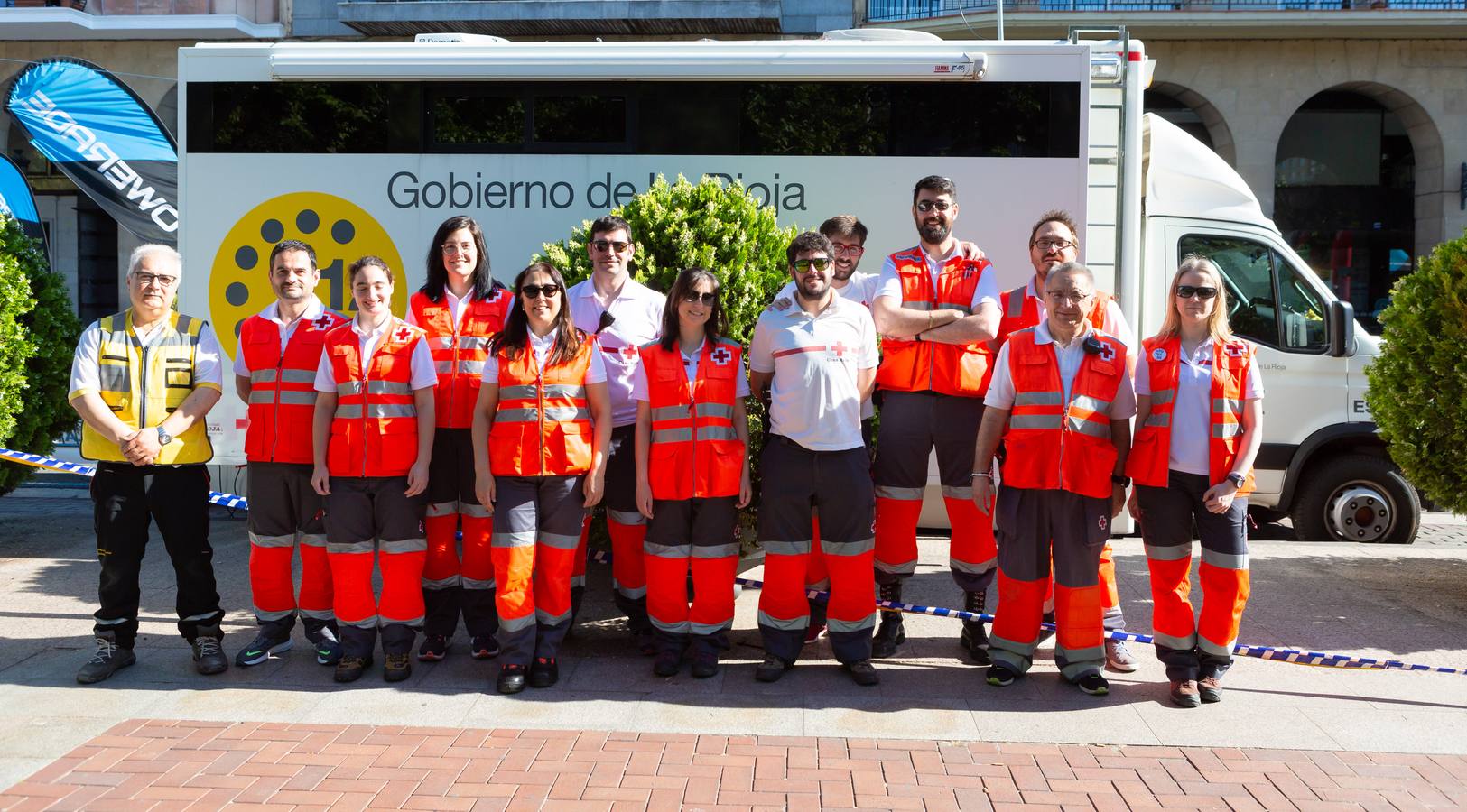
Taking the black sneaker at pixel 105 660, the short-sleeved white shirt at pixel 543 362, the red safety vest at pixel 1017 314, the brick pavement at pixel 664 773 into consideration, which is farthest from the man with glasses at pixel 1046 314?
the black sneaker at pixel 105 660

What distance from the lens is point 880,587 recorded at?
5508 millimetres

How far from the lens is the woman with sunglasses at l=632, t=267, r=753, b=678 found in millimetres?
4965

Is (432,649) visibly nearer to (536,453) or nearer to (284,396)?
(536,453)

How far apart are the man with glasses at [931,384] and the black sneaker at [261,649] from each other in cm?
282

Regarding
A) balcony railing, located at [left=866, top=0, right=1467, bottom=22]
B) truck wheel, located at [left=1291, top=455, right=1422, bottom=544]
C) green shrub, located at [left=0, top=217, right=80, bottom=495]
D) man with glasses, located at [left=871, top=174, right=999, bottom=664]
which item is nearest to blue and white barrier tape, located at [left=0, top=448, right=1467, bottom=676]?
man with glasses, located at [left=871, top=174, right=999, bottom=664]

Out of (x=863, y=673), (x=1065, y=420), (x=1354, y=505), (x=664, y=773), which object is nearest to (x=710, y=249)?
(x=1065, y=420)

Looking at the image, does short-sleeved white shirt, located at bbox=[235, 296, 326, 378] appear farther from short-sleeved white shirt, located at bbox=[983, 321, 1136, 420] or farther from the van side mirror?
the van side mirror

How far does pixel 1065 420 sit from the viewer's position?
4820 mm

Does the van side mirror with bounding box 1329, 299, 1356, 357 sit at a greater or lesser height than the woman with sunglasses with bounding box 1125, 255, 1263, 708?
greater

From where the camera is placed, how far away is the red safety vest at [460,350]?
5.19 m

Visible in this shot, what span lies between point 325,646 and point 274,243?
3144 mm

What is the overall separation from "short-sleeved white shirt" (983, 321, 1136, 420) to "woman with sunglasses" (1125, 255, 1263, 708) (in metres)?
0.07

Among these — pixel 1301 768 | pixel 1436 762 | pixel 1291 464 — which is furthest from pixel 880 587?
pixel 1291 464

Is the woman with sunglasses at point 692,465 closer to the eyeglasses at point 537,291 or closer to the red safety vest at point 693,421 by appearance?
the red safety vest at point 693,421
